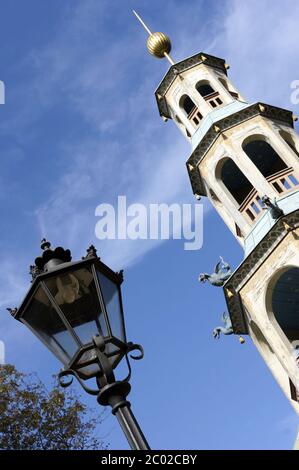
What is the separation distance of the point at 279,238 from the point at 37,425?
29.2 feet

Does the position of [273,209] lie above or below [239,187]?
below

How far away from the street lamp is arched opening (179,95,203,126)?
19991mm

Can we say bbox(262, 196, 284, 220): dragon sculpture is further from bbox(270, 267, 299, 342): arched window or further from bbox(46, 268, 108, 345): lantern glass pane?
bbox(46, 268, 108, 345): lantern glass pane

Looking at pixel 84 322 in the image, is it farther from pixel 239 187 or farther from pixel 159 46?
pixel 159 46

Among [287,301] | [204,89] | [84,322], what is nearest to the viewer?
[84,322]

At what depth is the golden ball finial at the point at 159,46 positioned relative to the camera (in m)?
Answer: 31.0

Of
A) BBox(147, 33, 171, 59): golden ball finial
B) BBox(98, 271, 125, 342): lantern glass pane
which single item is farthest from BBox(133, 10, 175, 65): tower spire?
BBox(98, 271, 125, 342): lantern glass pane

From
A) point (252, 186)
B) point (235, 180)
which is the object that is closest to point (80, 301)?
point (252, 186)

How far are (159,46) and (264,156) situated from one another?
10042mm

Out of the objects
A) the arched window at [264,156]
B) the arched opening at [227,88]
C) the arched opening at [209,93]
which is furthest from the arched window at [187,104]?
the arched window at [264,156]

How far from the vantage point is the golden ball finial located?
1220 inches

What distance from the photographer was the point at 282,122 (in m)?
23.8

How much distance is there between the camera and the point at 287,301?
20.6m
